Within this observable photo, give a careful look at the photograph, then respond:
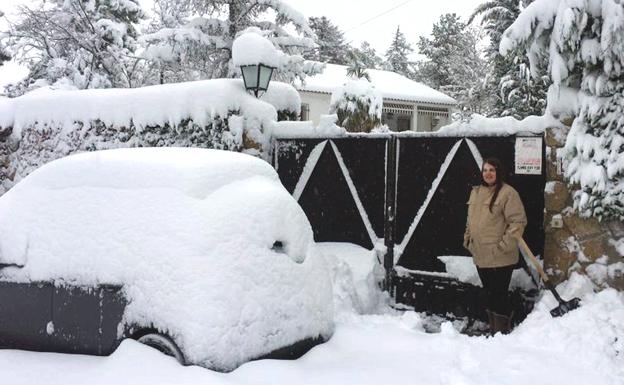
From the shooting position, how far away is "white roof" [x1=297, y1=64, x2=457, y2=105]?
80.4 feet

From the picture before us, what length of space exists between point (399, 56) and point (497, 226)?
44.2 metres

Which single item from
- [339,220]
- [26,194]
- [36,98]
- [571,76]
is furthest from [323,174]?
[36,98]

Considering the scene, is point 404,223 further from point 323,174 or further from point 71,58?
point 71,58

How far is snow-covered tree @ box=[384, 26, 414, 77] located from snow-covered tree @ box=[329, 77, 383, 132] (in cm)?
3376

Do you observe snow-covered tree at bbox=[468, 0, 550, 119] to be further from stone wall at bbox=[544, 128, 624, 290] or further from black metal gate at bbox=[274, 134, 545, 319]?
stone wall at bbox=[544, 128, 624, 290]

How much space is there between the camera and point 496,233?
495 centimetres

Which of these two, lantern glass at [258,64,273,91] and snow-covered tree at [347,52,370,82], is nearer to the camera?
lantern glass at [258,64,273,91]

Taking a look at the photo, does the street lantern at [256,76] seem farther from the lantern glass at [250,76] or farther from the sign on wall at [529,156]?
the sign on wall at [529,156]

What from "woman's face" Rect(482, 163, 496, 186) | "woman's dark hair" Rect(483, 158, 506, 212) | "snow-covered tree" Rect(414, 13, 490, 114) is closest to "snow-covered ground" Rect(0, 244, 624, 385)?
"woman's dark hair" Rect(483, 158, 506, 212)

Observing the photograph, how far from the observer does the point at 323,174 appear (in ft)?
23.0

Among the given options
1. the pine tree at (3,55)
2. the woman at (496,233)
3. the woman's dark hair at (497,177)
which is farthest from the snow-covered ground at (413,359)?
the pine tree at (3,55)

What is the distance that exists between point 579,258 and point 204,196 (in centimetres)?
374

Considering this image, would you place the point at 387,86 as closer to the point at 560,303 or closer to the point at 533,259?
the point at 533,259

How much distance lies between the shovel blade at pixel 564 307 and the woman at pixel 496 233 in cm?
52
